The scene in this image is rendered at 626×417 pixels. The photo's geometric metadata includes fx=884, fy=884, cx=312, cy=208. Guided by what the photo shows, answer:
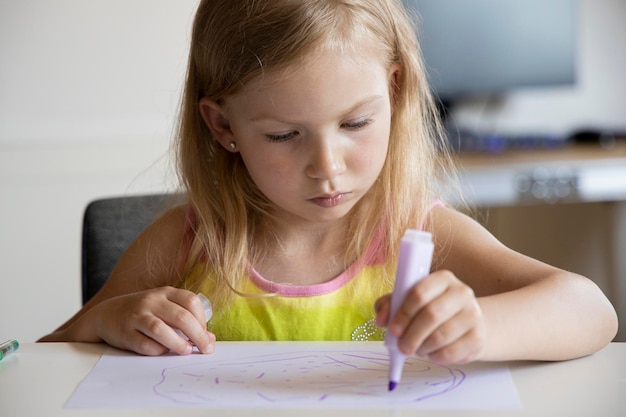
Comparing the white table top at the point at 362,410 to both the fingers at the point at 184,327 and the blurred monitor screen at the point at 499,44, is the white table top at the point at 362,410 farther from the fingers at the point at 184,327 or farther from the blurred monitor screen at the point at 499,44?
the blurred monitor screen at the point at 499,44

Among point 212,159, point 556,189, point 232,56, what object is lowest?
point 556,189

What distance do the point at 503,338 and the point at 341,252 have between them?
0.38 meters

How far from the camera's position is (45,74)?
2375 millimetres

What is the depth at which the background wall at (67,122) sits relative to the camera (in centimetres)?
237

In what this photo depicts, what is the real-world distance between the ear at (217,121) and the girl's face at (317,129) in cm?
4

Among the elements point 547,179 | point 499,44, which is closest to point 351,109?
point 547,179

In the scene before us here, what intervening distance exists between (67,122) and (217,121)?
1460 millimetres

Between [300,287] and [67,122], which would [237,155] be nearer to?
[300,287]

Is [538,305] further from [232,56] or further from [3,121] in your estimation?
[3,121]

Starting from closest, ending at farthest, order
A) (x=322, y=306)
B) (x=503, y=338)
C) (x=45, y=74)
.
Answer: (x=503, y=338), (x=322, y=306), (x=45, y=74)

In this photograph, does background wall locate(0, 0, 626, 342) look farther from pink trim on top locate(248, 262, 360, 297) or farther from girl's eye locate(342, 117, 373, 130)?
girl's eye locate(342, 117, 373, 130)

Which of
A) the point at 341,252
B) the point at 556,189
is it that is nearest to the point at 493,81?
the point at 556,189

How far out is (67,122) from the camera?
7.93 feet

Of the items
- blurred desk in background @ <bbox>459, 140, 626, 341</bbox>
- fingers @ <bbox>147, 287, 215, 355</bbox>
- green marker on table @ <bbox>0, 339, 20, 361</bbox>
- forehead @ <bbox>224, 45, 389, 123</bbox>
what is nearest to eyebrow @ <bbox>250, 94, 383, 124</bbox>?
forehead @ <bbox>224, 45, 389, 123</bbox>
